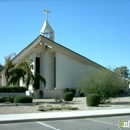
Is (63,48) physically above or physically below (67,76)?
above

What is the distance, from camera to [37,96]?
36.4 m

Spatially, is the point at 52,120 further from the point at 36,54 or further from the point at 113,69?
the point at 36,54

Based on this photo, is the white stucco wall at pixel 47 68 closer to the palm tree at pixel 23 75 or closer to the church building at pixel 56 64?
the church building at pixel 56 64

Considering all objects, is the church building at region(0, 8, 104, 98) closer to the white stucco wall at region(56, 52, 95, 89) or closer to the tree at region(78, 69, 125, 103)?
the white stucco wall at region(56, 52, 95, 89)

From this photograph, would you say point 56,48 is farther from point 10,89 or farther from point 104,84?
point 104,84

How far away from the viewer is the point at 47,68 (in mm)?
40062

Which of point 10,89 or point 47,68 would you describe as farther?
point 47,68

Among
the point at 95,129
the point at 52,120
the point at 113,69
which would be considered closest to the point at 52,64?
the point at 113,69

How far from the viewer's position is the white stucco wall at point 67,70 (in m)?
39.2

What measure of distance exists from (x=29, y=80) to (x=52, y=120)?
18.1 metres

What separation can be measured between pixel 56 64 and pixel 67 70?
7.08ft

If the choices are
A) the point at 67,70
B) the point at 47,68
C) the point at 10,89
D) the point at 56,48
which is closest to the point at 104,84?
the point at 10,89

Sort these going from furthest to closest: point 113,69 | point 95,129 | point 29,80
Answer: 1. point 29,80
2. point 113,69
3. point 95,129

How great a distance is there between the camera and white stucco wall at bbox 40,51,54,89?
131ft
